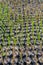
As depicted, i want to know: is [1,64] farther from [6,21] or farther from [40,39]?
[6,21]

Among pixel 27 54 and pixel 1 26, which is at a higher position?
pixel 1 26

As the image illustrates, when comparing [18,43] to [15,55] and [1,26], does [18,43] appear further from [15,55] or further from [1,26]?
[1,26]

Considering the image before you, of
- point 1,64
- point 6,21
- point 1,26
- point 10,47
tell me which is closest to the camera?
point 1,64

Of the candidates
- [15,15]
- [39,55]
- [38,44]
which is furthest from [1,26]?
[39,55]

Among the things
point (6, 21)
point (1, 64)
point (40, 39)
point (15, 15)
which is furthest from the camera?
point (15, 15)

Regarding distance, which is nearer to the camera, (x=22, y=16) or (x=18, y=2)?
(x=22, y=16)

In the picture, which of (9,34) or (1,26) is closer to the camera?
(9,34)

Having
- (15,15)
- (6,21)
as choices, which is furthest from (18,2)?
(6,21)

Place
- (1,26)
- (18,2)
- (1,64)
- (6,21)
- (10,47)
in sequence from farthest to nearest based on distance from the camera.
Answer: (18,2)
(6,21)
(1,26)
(10,47)
(1,64)

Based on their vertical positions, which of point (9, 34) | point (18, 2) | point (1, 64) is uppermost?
point (18, 2)
